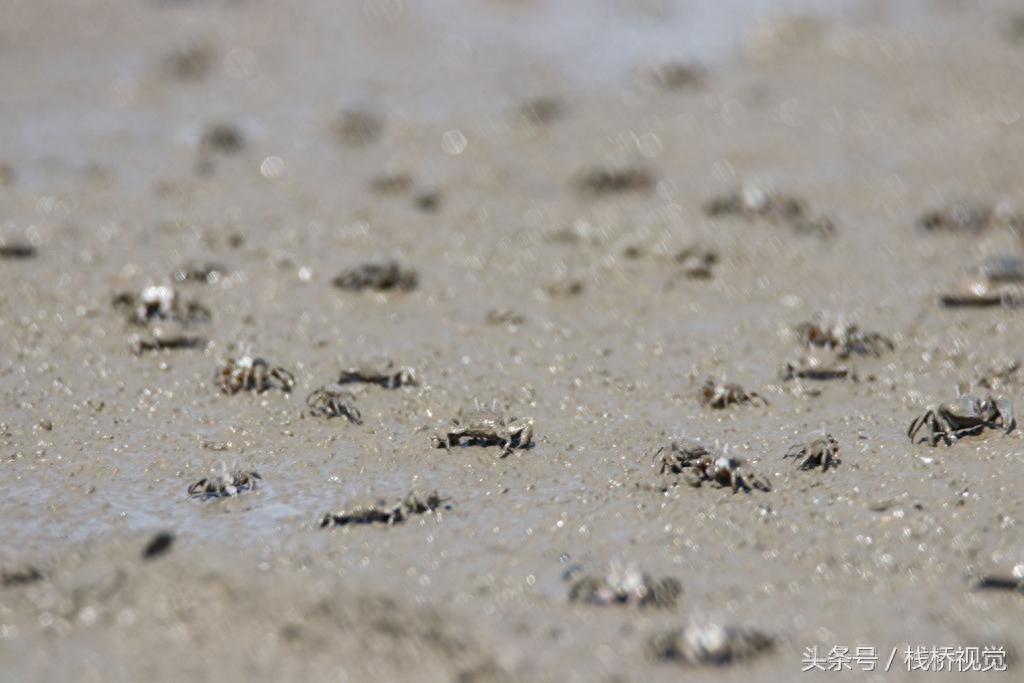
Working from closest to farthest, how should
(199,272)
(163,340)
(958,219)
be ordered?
(163,340)
(199,272)
(958,219)

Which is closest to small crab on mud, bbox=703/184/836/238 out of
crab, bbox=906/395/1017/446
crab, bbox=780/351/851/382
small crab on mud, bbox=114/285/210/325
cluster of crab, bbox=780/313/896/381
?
cluster of crab, bbox=780/313/896/381

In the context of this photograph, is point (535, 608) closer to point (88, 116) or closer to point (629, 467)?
point (629, 467)

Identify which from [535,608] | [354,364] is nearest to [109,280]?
[354,364]

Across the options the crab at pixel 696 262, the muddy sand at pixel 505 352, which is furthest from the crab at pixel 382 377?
the crab at pixel 696 262

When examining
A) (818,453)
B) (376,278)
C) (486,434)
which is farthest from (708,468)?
(376,278)

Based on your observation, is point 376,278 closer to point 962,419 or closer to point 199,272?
point 199,272

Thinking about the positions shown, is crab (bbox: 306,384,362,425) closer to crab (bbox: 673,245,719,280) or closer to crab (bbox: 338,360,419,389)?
crab (bbox: 338,360,419,389)
